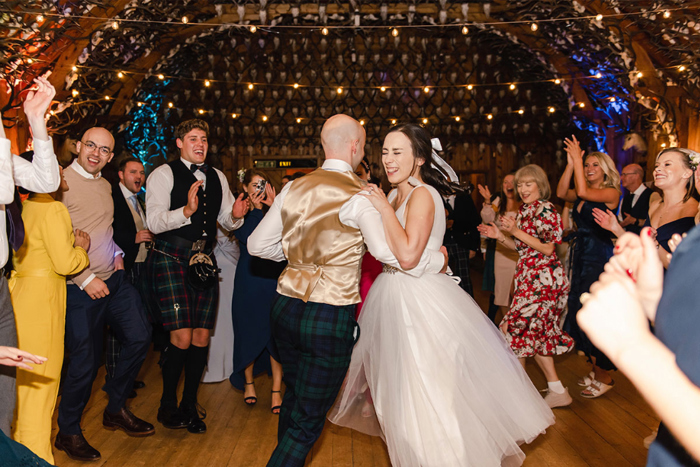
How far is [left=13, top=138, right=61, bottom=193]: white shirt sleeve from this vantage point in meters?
2.08

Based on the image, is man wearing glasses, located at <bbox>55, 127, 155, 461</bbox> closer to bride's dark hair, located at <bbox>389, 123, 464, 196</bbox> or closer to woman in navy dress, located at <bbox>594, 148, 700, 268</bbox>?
bride's dark hair, located at <bbox>389, 123, 464, 196</bbox>

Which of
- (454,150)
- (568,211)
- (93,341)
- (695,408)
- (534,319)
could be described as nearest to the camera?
(695,408)

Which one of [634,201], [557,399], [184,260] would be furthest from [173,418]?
[634,201]

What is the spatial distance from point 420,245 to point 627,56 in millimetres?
5546

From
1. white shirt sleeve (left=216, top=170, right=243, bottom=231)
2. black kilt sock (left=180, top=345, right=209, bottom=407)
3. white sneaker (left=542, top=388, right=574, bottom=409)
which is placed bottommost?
white sneaker (left=542, top=388, right=574, bottom=409)

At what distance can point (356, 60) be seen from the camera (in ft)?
29.1

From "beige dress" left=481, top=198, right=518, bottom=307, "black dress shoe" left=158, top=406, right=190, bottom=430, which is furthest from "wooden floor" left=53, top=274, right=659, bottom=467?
"beige dress" left=481, top=198, right=518, bottom=307

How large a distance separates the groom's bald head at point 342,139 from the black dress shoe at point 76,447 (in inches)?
78.5

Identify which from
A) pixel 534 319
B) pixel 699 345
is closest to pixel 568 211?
pixel 534 319

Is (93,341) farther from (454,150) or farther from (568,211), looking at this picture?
(454,150)

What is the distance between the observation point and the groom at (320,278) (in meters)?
2.17

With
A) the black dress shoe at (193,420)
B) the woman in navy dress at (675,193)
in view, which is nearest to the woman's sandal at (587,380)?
the woman in navy dress at (675,193)

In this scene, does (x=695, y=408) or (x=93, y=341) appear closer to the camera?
(x=695, y=408)

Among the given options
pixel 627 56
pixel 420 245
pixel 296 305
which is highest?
pixel 627 56
